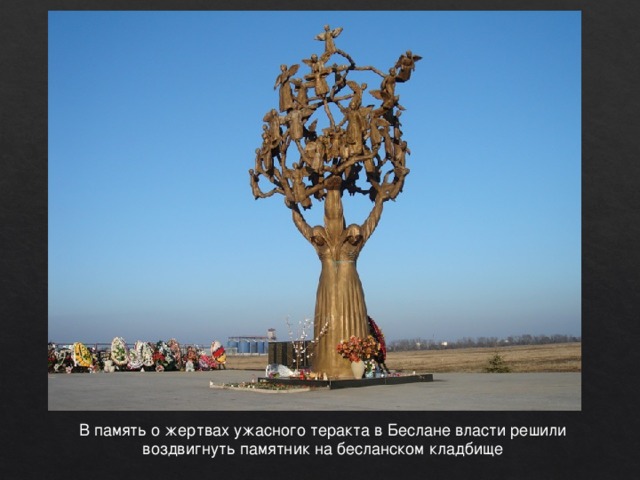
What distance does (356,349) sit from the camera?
850 inches

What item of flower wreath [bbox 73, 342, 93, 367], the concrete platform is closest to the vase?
the concrete platform

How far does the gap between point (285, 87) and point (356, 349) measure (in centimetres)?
719

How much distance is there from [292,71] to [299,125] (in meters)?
1.60

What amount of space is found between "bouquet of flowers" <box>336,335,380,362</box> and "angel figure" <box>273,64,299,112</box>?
250 inches

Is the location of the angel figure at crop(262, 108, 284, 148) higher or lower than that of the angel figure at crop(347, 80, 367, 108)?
lower

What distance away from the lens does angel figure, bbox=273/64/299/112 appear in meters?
23.0

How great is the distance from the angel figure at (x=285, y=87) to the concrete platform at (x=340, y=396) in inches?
299

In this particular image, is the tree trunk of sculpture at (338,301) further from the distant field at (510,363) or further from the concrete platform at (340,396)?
the distant field at (510,363)

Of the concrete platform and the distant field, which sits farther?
the distant field

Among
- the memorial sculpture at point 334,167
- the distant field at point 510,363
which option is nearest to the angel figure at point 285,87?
the memorial sculpture at point 334,167

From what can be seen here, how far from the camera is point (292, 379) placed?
2150 cm

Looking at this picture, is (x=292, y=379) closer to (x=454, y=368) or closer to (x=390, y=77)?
(x=390, y=77)

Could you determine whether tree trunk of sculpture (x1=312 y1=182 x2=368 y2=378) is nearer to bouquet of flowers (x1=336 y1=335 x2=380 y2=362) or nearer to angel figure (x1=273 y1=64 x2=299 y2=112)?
bouquet of flowers (x1=336 y1=335 x2=380 y2=362)
